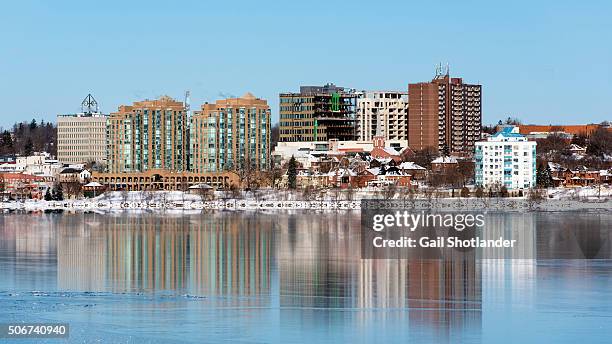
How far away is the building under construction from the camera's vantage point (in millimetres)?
121750

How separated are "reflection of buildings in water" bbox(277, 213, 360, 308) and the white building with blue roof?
31.9m

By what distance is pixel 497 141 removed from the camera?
8844 centimetres

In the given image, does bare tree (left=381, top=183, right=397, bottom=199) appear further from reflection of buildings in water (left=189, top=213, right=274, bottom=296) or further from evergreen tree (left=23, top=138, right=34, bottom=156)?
Answer: evergreen tree (left=23, top=138, right=34, bottom=156)

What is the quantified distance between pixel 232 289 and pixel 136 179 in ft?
220

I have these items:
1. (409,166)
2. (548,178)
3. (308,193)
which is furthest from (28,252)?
(409,166)

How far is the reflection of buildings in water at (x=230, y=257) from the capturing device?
30172 millimetres

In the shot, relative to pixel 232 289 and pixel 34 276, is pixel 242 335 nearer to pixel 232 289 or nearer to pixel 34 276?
pixel 232 289

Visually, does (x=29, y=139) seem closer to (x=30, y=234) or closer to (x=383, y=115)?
(x=383, y=115)

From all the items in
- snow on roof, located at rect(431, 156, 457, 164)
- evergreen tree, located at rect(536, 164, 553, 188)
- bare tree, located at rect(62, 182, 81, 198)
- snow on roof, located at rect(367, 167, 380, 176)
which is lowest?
bare tree, located at rect(62, 182, 81, 198)

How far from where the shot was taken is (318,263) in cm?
3534

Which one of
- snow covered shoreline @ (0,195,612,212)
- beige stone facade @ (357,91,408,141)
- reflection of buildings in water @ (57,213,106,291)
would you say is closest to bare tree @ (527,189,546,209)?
snow covered shoreline @ (0,195,612,212)

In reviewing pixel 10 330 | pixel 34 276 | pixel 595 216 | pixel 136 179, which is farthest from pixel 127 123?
pixel 10 330

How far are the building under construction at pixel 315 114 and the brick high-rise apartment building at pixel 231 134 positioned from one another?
21833mm

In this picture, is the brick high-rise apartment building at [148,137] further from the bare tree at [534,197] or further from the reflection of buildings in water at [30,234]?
the reflection of buildings in water at [30,234]
